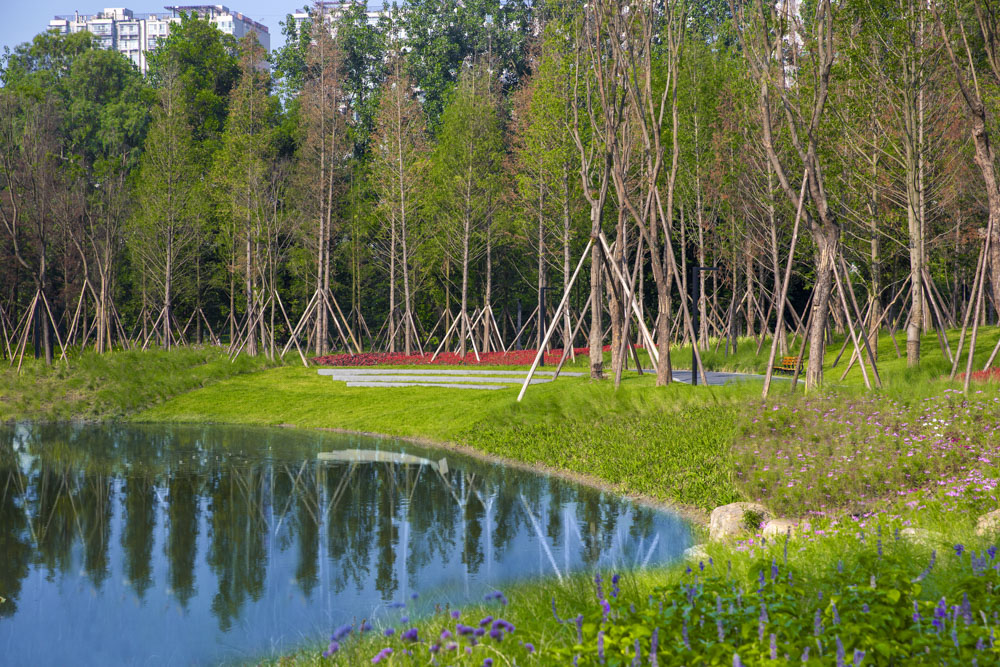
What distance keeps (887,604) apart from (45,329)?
2544cm

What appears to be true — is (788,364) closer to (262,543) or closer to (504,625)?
(262,543)

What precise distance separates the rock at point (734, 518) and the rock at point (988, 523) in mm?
2030

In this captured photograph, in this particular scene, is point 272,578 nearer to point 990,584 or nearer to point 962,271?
point 990,584

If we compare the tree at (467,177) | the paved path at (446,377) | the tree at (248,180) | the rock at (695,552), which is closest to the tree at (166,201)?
the tree at (248,180)

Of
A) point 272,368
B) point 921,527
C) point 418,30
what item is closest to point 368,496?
point 921,527

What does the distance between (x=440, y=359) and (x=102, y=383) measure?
10537 millimetres

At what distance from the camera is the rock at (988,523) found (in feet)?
21.1

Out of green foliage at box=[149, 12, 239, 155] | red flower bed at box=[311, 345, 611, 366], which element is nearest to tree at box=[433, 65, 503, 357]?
red flower bed at box=[311, 345, 611, 366]

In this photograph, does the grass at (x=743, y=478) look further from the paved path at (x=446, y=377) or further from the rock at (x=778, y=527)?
the paved path at (x=446, y=377)

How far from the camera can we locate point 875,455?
959 cm

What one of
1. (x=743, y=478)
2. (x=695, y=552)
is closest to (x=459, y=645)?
(x=695, y=552)

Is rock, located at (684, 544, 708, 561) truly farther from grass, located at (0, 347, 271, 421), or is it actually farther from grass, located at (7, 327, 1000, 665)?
grass, located at (0, 347, 271, 421)

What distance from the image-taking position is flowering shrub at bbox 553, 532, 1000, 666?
364cm

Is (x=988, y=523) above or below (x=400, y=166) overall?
below
